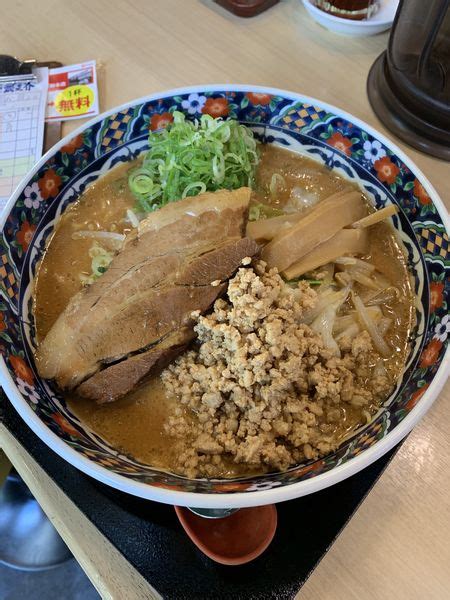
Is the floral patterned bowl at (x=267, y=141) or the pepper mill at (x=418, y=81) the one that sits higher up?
the pepper mill at (x=418, y=81)

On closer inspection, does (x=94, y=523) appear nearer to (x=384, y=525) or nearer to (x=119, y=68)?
(x=384, y=525)

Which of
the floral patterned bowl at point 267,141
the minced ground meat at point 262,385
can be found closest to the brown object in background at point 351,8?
the floral patterned bowl at point 267,141

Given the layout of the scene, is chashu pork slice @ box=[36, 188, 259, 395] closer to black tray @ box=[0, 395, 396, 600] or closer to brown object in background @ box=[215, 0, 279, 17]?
black tray @ box=[0, 395, 396, 600]

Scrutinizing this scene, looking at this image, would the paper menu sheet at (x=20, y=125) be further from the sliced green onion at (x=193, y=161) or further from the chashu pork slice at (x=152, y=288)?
the chashu pork slice at (x=152, y=288)

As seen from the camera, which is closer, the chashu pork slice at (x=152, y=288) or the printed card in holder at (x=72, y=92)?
the chashu pork slice at (x=152, y=288)

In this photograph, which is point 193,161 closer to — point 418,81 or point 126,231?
point 126,231

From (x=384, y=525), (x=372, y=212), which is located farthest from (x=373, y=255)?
(x=384, y=525)

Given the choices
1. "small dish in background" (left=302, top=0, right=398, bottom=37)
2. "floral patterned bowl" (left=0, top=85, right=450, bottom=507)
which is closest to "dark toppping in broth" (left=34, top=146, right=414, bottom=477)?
"floral patterned bowl" (left=0, top=85, right=450, bottom=507)
